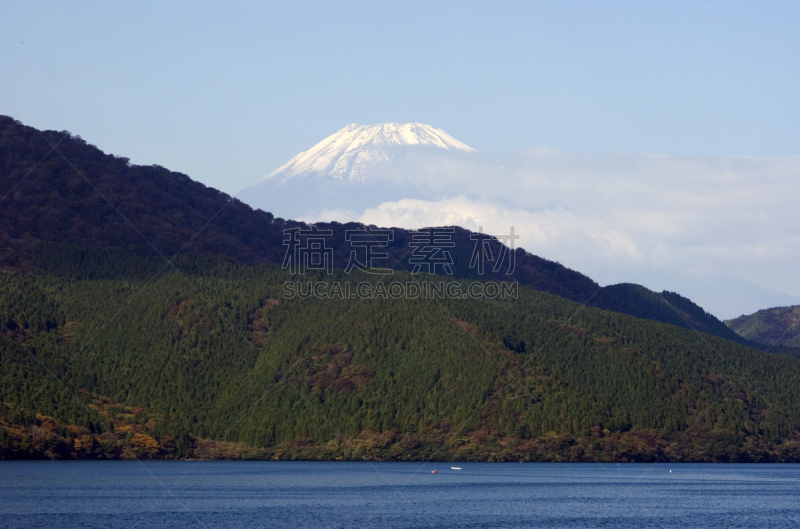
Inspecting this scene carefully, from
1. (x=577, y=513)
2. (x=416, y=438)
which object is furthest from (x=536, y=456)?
(x=577, y=513)

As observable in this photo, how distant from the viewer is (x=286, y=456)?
7190 inches

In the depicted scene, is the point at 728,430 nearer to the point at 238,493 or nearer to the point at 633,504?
the point at 633,504

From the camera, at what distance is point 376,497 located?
10781 centimetres

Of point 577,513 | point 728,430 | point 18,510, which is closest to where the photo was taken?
point 18,510

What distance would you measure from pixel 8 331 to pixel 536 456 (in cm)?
10750

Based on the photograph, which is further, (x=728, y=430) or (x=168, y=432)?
(x=728, y=430)

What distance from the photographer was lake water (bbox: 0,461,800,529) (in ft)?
287

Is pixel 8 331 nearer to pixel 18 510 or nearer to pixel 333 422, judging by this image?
pixel 333 422

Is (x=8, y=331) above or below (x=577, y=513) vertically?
above

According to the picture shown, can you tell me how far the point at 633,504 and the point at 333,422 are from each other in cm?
9150

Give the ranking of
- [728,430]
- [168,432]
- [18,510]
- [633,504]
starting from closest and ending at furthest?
[18,510] → [633,504] → [168,432] → [728,430]

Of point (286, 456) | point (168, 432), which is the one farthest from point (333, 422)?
point (168, 432)

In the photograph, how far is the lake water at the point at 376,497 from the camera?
3445 inches

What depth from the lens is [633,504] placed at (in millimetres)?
105875
